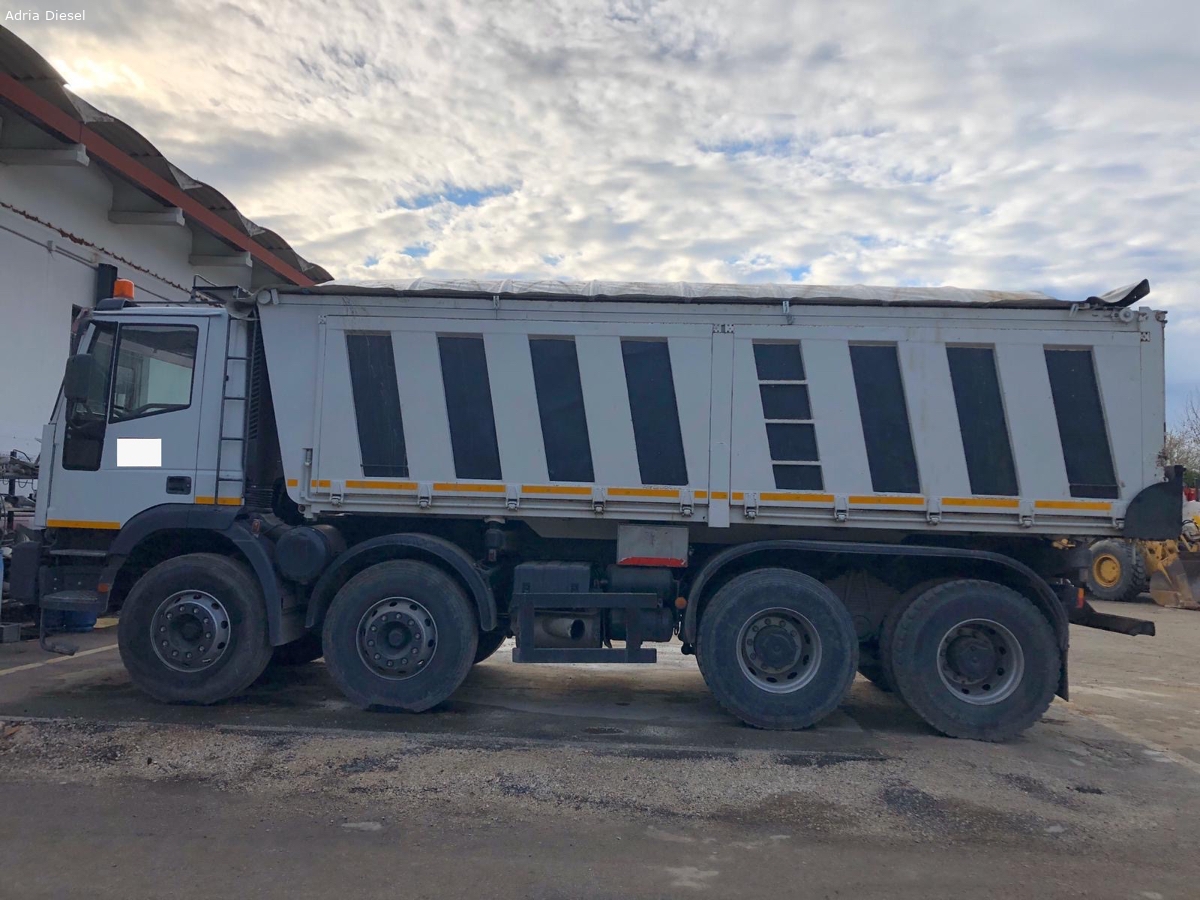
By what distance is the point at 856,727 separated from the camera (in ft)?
22.2

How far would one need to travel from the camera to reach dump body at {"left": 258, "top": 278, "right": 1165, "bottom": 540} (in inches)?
253

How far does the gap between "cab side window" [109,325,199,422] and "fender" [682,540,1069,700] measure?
443 centimetres

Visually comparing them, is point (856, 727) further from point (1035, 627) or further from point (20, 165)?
point (20, 165)

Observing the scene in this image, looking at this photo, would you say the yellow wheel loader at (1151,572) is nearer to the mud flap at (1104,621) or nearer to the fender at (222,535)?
the mud flap at (1104,621)

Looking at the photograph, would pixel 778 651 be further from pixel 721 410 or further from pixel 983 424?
pixel 983 424

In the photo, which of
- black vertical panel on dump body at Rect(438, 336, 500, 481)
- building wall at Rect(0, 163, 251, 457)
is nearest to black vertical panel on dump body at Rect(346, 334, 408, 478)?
black vertical panel on dump body at Rect(438, 336, 500, 481)

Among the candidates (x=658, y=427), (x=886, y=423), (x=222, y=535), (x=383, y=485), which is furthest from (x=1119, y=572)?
(x=222, y=535)

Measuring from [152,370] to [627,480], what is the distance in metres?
4.02

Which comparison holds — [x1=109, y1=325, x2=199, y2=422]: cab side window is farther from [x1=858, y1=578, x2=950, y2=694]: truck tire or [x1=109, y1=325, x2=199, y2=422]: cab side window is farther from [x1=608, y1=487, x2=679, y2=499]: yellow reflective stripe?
[x1=858, y1=578, x2=950, y2=694]: truck tire

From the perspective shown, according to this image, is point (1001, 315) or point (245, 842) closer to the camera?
point (245, 842)

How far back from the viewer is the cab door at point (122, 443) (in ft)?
22.4

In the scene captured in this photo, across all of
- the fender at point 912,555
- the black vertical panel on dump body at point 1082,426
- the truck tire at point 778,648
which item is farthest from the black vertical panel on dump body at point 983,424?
the truck tire at point 778,648

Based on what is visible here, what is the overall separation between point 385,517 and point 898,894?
15.4ft

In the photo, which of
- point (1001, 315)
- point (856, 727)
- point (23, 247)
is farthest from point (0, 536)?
point (1001, 315)
